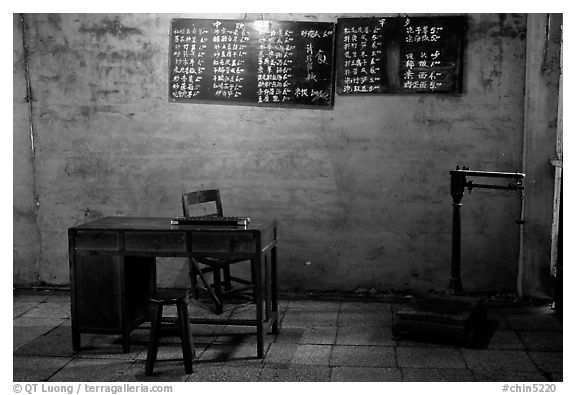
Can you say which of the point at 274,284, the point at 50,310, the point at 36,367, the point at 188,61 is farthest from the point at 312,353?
the point at 188,61

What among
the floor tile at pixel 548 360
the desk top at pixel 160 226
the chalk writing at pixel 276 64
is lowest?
the floor tile at pixel 548 360

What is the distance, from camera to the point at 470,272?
6828 millimetres

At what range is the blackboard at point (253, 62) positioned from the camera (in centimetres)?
674

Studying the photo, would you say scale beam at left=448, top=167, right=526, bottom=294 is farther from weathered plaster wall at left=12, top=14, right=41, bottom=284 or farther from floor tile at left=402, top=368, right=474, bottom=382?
weathered plaster wall at left=12, top=14, right=41, bottom=284

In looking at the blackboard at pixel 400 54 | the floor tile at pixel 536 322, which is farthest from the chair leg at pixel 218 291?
the floor tile at pixel 536 322

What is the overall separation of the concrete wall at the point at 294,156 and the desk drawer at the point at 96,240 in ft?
6.52

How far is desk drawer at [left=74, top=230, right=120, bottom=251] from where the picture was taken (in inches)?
199

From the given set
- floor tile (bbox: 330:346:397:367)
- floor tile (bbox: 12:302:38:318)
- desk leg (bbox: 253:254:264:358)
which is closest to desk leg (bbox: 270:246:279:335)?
desk leg (bbox: 253:254:264:358)

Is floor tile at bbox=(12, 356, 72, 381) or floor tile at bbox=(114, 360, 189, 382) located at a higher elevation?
floor tile at bbox=(114, 360, 189, 382)

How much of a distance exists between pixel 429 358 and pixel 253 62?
141 inches

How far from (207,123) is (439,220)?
272cm

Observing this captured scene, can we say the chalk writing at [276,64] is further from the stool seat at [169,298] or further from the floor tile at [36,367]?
the floor tile at [36,367]

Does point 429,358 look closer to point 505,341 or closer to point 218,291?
point 505,341
